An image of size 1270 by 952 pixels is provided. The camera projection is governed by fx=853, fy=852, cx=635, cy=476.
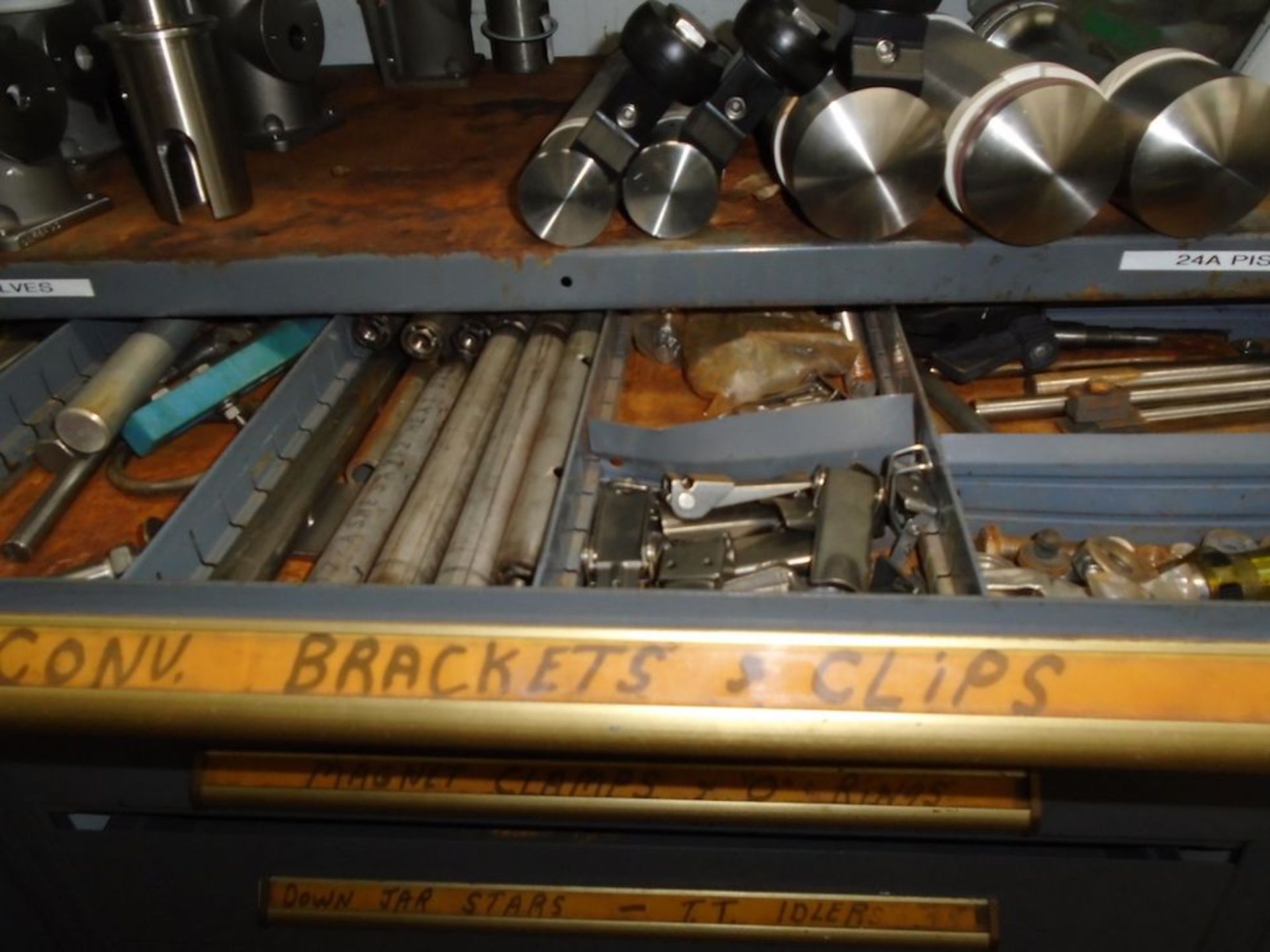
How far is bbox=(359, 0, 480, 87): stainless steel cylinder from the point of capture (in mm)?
1219

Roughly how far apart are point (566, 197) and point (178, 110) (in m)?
0.37

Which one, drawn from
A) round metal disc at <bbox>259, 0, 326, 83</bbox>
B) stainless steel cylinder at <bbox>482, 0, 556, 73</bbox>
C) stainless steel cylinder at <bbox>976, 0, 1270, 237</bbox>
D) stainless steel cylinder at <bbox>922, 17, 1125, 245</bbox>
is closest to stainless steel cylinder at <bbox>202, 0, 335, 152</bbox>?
round metal disc at <bbox>259, 0, 326, 83</bbox>

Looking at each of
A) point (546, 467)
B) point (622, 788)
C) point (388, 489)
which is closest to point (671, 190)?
point (546, 467)

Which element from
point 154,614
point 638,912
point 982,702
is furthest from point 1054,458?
point 154,614

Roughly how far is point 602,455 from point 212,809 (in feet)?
1.62

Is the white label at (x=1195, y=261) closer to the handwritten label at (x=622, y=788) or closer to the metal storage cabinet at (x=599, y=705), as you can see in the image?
the metal storage cabinet at (x=599, y=705)

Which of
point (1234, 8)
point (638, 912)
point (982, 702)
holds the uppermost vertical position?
point (1234, 8)

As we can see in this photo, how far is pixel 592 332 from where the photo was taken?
41.1 inches

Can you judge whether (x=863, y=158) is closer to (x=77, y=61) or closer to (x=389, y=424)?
(x=389, y=424)

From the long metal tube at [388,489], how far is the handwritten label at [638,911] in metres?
0.35

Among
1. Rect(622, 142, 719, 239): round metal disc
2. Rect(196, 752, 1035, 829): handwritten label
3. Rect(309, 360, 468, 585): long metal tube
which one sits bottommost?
Rect(196, 752, 1035, 829): handwritten label

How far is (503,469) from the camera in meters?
0.82

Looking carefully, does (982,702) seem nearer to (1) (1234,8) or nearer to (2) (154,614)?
(2) (154,614)

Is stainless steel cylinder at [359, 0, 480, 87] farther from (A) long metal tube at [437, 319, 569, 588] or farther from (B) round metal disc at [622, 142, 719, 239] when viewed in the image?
(B) round metal disc at [622, 142, 719, 239]
